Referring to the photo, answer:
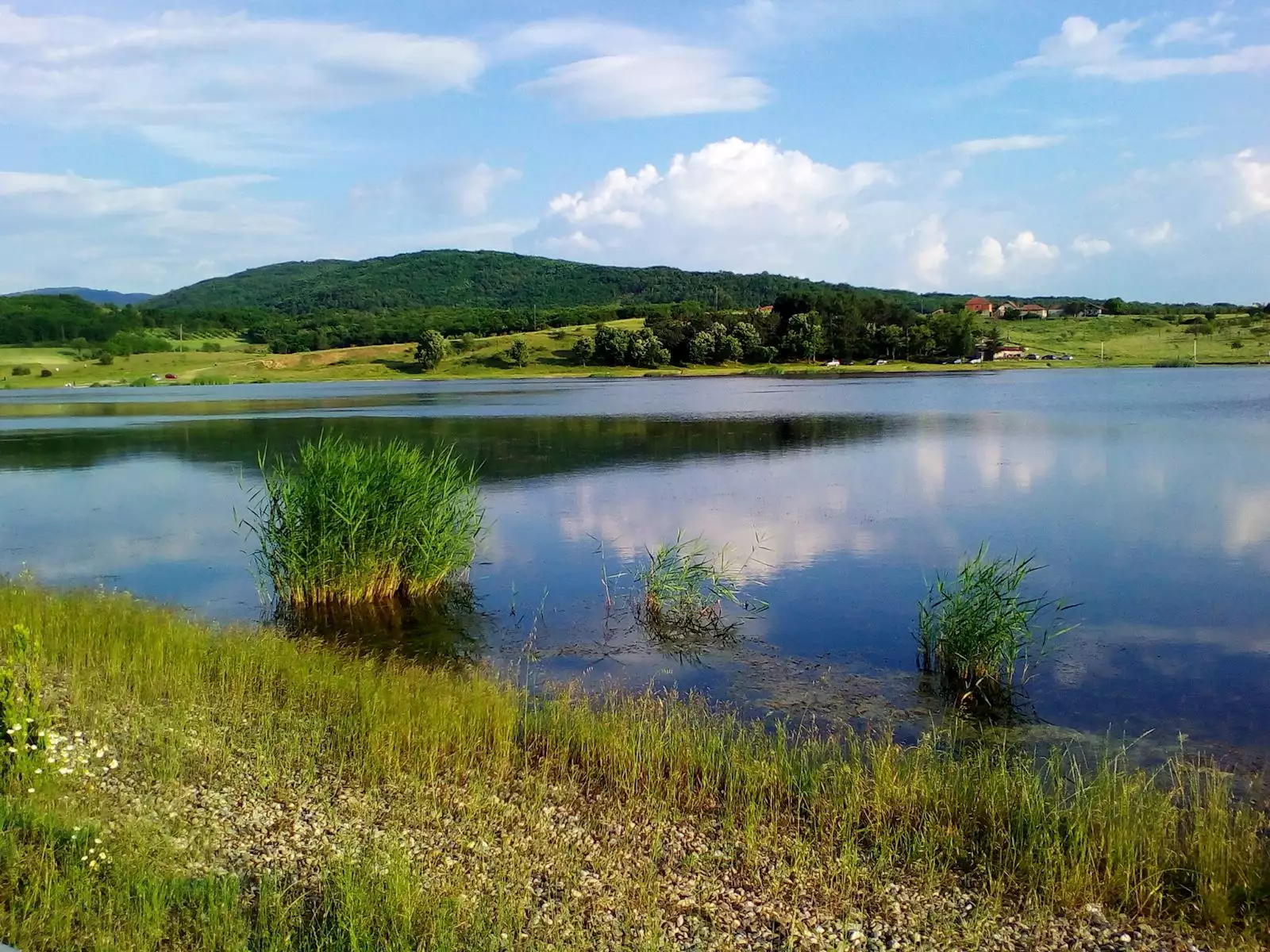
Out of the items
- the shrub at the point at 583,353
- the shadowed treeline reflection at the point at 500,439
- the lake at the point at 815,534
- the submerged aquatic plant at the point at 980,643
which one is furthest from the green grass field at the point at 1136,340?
the submerged aquatic plant at the point at 980,643

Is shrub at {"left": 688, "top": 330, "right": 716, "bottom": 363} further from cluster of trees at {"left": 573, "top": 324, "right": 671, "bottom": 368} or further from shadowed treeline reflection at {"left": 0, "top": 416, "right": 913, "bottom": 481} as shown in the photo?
shadowed treeline reflection at {"left": 0, "top": 416, "right": 913, "bottom": 481}

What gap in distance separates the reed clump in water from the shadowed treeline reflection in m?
13.1

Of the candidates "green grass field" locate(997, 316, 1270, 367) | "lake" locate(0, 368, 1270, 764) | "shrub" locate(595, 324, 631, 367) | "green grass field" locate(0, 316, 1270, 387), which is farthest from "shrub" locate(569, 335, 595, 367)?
"lake" locate(0, 368, 1270, 764)

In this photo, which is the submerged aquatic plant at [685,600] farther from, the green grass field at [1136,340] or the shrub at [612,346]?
the green grass field at [1136,340]

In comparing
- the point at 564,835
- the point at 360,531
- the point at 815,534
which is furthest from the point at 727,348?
the point at 564,835

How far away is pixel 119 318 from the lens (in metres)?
178

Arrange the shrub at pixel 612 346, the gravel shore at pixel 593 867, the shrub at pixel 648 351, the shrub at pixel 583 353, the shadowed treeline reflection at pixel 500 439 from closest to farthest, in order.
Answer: the gravel shore at pixel 593 867 < the shadowed treeline reflection at pixel 500 439 < the shrub at pixel 648 351 < the shrub at pixel 612 346 < the shrub at pixel 583 353

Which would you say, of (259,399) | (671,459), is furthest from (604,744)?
(259,399)

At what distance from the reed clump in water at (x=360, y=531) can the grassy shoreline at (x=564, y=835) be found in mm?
5999

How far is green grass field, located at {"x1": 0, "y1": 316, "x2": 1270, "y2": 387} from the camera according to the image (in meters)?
115

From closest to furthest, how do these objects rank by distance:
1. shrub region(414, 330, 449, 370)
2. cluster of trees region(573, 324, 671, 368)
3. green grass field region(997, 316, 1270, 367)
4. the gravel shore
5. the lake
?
the gravel shore < the lake < green grass field region(997, 316, 1270, 367) < cluster of trees region(573, 324, 671, 368) < shrub region(414, 330, 449, 370)

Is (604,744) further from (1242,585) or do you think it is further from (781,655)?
(1242,585)

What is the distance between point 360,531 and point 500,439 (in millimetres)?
26645

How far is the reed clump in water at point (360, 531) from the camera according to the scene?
16.3m
